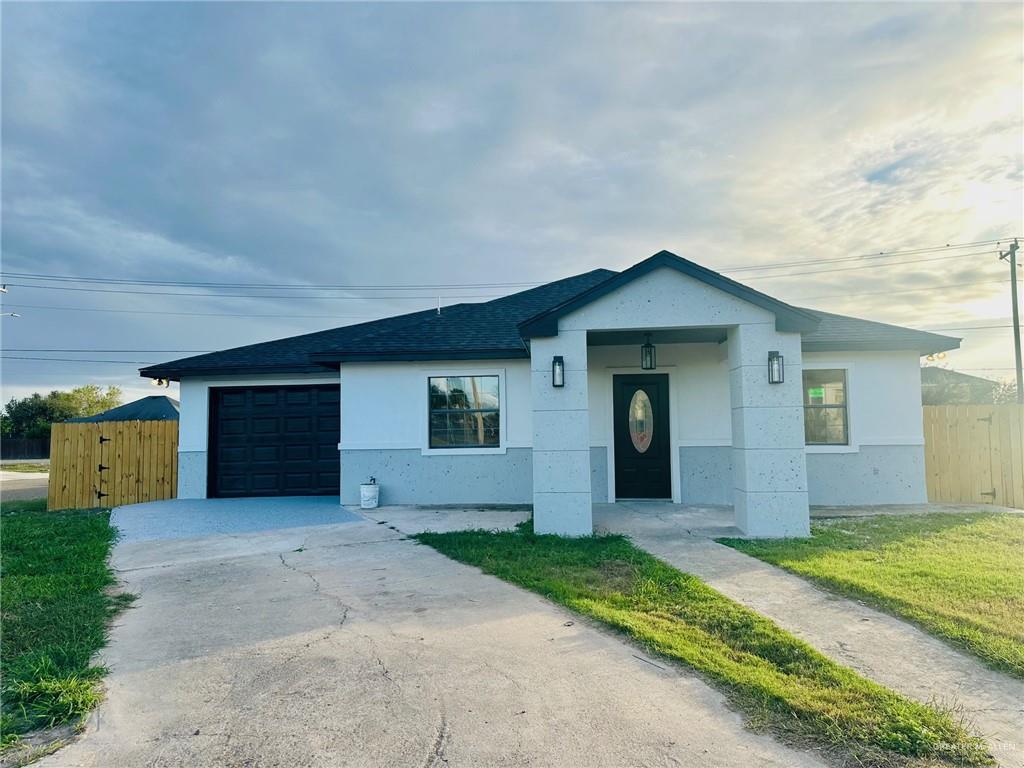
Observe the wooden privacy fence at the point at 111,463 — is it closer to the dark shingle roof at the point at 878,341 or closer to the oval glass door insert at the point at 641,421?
the oval glass door insert at the point at 641,421

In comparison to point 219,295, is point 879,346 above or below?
below

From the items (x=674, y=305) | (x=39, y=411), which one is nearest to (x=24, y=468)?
(x=39, y=411)

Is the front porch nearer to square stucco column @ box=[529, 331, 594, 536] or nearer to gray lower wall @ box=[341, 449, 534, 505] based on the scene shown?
square stucco column @ box=[529, 331, 594, 536]

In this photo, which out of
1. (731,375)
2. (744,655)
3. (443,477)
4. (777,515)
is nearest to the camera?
(744,655)

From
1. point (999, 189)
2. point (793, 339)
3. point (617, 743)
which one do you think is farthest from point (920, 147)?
point (617, 743)

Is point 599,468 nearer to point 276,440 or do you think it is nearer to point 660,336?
point 660,336

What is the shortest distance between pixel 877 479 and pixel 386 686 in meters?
9.91

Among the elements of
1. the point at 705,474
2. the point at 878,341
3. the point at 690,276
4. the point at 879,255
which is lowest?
the point at 705,474

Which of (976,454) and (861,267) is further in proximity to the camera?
(861,267)

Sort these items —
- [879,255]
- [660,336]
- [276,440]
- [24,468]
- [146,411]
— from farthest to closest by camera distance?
1. [24,468]
2. [879,255]
3. [146,411]
4. [276,440]
5. [660,336]

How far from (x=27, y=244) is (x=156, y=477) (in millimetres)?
11381

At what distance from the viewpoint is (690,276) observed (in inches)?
306

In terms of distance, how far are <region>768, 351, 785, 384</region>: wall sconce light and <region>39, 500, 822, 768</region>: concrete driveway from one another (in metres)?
4.74

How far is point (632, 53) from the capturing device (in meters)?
8.92
